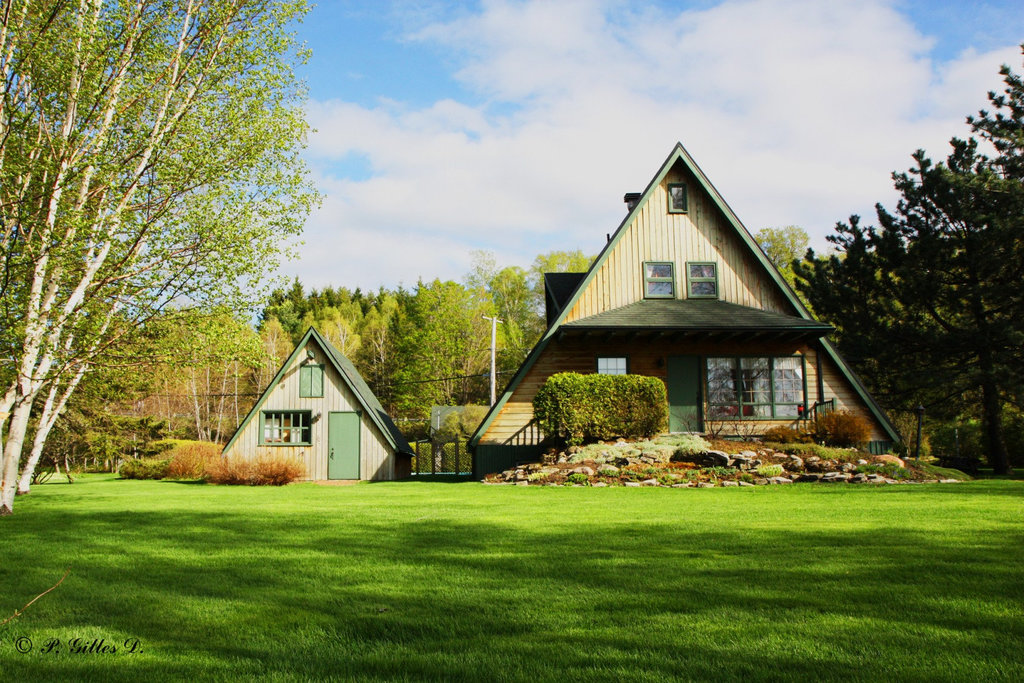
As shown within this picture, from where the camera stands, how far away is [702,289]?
71.9 ft

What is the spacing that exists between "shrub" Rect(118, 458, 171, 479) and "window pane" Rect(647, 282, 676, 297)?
22.2 meters

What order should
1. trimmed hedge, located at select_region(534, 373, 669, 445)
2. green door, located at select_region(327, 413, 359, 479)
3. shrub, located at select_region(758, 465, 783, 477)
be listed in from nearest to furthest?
shrub, located at select_region(758, 465, 783, 477), trimmed hedge, located at select_region(534, 373, 669, 445), green door, located at select_region(327, 413, 359, 479)

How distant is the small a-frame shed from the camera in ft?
84.4

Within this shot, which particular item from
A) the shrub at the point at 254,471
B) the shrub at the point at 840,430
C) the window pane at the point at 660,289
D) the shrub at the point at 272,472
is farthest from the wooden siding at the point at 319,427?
the shrub at the point at 840,430

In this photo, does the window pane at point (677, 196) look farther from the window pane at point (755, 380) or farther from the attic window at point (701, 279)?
the window pane at point (755, 380)

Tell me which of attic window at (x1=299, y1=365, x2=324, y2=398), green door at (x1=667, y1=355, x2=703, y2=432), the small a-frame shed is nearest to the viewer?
green door at (x1=667, y1=355, x2=703, y2=432)

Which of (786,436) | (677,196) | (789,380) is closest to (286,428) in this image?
(677,196)

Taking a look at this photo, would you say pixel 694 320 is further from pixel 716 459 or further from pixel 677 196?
pixel 716 459

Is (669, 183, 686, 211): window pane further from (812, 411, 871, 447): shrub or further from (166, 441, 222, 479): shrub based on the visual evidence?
(166, 441, 222, 479): shrub

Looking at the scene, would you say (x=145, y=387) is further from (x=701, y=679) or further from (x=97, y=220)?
(x=701, y=679)

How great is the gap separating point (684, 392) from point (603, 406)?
355cm

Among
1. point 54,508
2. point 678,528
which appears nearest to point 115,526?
point 54,508

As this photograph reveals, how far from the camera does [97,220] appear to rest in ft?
41.2

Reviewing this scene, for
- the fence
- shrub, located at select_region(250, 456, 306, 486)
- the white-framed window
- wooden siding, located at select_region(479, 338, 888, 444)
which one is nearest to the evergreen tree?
wooden siding, located at select_region(479, 338, 888, 444)
